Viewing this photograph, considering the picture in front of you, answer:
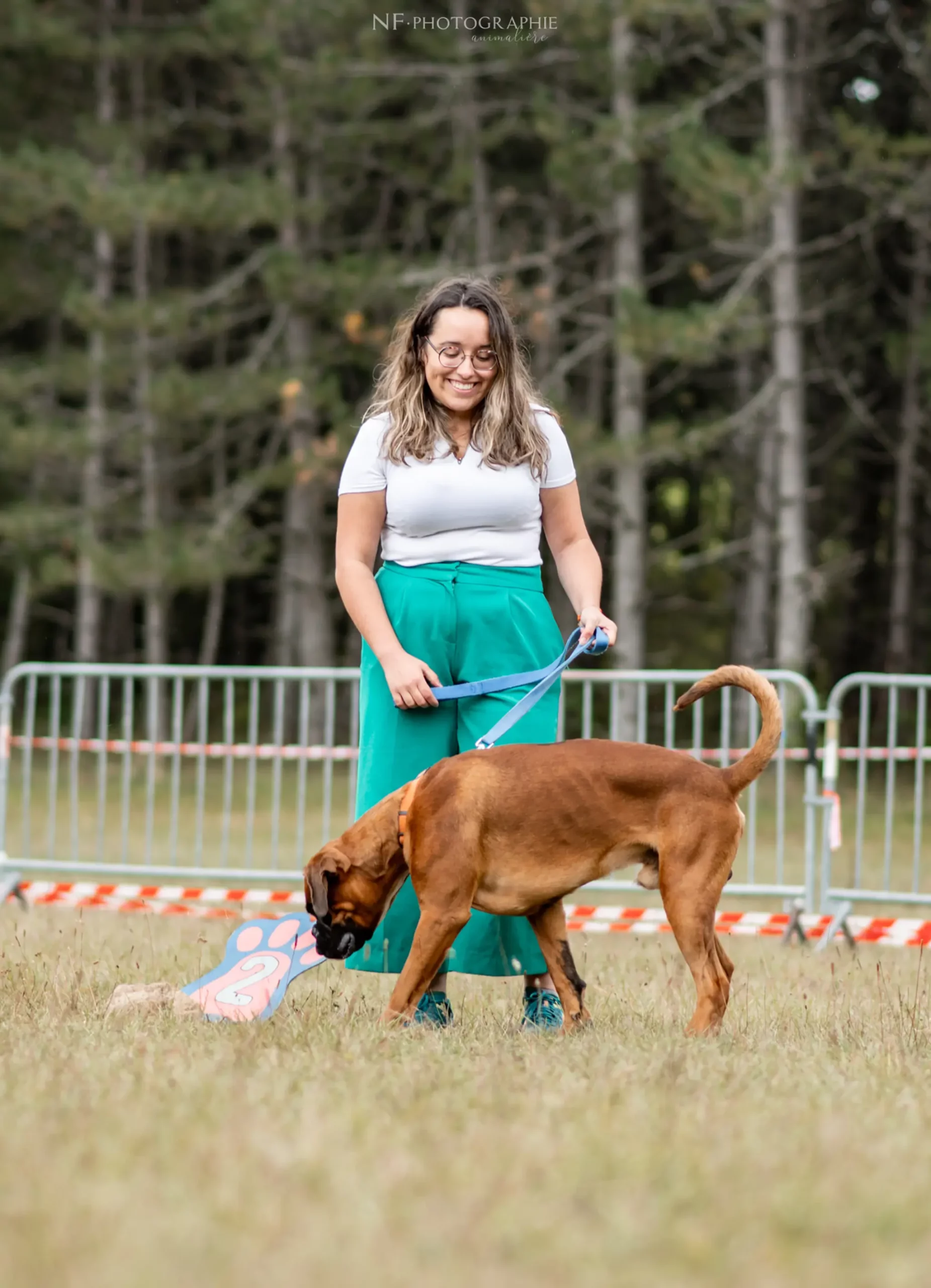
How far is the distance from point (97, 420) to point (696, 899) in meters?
18.1

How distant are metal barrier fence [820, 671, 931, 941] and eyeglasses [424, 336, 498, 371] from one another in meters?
3.80

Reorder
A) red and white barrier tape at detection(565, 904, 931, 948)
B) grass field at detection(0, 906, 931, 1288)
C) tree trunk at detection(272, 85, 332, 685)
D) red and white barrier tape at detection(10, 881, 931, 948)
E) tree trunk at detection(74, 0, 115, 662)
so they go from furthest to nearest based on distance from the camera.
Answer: tree trunk at detection(74, 0, 115, 662)
tree trunk at detection(272, 85, 332, 685)
red and white barrier tape at detection(10, 881, 931, 948)
red and white barrier tape at detection(565, 904, 931, 948)
grass field at detection(0, 906, 931, 1288)

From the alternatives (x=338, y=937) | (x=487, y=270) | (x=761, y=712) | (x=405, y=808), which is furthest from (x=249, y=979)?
(x=487, y=270)

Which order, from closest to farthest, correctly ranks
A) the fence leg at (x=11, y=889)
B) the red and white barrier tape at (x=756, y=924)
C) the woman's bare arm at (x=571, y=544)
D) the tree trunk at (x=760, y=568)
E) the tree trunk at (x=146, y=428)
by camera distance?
the woman's bare arm at (x=571, y=544)
the red and white barrier tape at (x=756, y=924)
the fence leg at (x=11, y=889)
the tree trunk at (x=146, y=428)
the tree trunk at (x=760, y=568)

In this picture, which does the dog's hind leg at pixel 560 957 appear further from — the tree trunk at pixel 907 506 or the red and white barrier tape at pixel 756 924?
the tree trunk at pixel 907 506

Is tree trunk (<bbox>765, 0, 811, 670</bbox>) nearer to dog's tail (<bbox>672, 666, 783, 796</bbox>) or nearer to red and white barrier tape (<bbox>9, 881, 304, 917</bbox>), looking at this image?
red and white barrier tape (<bbox>9, 881, 304, 917</bbox>)

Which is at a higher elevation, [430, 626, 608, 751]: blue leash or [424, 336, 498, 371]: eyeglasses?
[424, 336, 498, 371]: eyeglasses

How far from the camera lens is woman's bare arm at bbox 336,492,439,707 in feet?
16.3

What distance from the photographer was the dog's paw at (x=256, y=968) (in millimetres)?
5121

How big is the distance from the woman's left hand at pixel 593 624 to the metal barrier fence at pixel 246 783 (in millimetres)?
2427

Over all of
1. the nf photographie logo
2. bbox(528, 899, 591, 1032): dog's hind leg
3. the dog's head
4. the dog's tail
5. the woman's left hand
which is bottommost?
bbox(528, 899, 591, 1032): dog's hind leg

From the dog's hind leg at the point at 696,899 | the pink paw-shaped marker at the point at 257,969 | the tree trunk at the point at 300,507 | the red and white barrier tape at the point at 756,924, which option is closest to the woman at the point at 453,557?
the pink paw-shaped marker at the point at 257,969

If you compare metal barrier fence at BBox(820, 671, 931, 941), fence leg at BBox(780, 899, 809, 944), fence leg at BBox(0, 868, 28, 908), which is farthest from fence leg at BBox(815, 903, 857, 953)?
fence leg at BBox(0, 868, 28, 908)

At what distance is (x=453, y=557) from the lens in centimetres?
509
